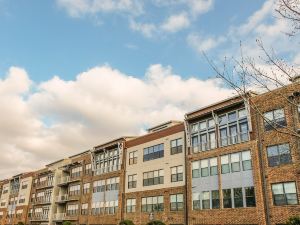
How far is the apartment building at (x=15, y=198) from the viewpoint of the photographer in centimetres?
8114

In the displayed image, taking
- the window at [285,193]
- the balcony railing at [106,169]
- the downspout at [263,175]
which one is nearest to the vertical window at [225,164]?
the downspout at [263,175]

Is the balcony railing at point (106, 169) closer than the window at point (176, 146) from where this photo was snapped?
No

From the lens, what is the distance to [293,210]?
28.0 m

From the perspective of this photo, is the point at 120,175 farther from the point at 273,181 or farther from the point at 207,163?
the point at 273,181

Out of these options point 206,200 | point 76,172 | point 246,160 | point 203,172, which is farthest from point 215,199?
point 76,172

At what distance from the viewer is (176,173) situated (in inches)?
1604

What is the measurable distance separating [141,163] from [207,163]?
1286cm

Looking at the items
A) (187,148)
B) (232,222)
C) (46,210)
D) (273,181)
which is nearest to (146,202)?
(187,148)

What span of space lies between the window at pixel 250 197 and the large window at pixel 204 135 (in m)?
6.24

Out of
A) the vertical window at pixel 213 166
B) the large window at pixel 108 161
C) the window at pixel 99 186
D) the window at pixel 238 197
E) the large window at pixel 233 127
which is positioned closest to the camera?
the window at pixel 238 197

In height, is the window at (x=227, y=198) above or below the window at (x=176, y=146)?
below

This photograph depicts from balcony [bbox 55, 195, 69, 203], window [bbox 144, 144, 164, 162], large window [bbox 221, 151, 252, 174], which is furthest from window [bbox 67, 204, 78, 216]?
large window [bbox 221, 151, 252, 174]

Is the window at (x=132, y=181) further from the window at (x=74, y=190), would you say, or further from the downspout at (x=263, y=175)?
the downspout at (x=263, y=175)

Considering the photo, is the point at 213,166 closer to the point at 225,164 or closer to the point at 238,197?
the point at 225,164
